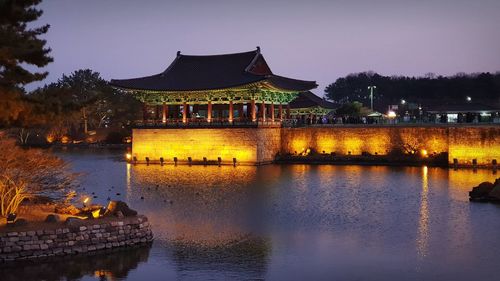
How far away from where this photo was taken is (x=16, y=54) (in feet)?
50.1

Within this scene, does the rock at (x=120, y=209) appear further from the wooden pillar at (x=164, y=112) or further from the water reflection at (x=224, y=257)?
the wooden pillar at (x=164, y=112)

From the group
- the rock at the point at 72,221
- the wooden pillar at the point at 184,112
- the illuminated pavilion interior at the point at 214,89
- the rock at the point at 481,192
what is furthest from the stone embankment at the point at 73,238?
the wooden pillar at the point at 184,112

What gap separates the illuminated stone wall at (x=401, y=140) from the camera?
41.6 metres

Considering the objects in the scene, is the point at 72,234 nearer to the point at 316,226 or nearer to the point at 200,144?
the point at 316,226

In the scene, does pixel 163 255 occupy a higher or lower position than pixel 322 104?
lower

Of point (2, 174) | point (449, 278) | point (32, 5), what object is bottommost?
point (449, 278)

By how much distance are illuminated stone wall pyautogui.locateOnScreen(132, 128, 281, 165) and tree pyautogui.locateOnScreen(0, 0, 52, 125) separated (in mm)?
30749

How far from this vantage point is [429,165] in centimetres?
4378

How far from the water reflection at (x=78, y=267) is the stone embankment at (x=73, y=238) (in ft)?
0.78

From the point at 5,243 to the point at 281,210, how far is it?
11924mm

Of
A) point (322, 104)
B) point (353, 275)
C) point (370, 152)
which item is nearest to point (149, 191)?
point (353, 275)

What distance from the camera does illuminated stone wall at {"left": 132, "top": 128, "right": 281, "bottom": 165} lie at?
4647 centimetres

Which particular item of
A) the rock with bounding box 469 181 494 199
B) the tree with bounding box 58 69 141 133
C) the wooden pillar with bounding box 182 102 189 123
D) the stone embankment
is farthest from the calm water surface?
the tree with bounding box 58 69 141 133

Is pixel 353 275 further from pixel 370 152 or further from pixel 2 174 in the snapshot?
pixel 370 152
